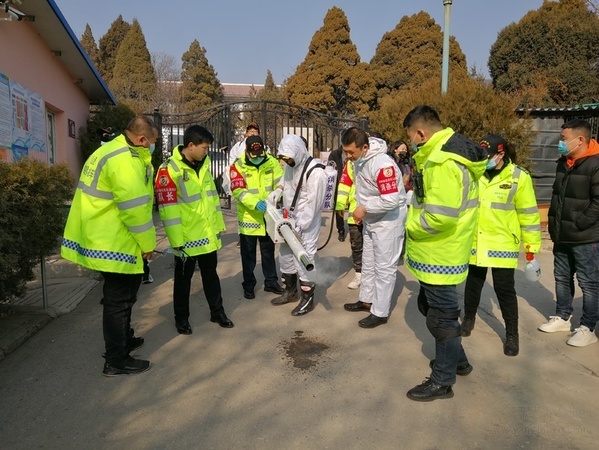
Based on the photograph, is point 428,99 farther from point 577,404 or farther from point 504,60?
point 504,60

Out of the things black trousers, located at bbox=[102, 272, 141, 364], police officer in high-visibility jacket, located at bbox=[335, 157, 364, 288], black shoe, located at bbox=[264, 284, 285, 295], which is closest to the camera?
black trousers, located at bbox=[102, 272, 141, 364]

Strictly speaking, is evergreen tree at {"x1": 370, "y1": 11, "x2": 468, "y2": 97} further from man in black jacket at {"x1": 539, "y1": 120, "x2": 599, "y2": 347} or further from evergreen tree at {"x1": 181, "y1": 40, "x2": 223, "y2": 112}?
man in black jacket at {"x1": 539, "y1": 120, "x2": 599, "y2": 347}

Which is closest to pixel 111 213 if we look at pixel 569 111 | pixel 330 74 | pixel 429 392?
pixel 429 392

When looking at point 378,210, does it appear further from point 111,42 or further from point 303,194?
point 111,42

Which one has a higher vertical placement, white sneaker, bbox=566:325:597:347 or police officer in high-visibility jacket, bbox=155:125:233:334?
police officer in high-visibility jacket, bbox=155:125:233:334

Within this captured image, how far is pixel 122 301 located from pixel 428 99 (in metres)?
7.30

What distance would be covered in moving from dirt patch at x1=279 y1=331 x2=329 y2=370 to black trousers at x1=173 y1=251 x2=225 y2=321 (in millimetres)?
872

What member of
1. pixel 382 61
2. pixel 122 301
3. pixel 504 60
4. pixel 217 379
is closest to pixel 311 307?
pixel 217 379

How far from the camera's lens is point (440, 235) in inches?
127

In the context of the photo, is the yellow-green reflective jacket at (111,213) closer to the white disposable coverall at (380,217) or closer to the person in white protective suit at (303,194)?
the person in white protective suit at (303,194)

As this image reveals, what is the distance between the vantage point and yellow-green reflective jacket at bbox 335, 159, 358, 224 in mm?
5785

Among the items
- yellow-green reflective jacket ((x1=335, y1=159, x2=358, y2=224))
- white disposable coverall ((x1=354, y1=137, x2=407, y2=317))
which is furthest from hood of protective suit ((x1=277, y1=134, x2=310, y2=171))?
yellow-green reflective jacket ((x1=335, y1=159, x2=358, y2=224))

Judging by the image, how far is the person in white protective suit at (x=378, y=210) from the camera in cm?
441

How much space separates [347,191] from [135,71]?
28.6 meters
